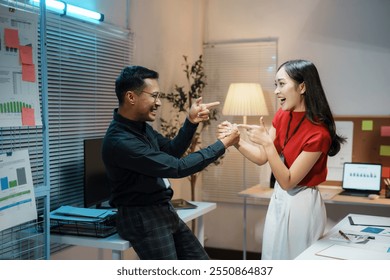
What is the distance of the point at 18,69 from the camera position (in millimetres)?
1976

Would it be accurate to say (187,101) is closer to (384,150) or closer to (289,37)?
(289,37)

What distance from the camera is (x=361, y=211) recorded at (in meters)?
3.99

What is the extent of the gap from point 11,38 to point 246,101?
2.26m

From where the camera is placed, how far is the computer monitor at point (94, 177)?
271 centimetres

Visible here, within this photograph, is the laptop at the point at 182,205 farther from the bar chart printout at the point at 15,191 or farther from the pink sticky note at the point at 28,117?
the pink sticky note at the point at 28,117

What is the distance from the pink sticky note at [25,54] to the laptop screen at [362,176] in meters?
2.74

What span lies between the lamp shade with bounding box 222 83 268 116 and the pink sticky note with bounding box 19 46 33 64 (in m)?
2.11

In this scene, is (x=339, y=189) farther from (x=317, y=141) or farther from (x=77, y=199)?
(x=77, y=199)

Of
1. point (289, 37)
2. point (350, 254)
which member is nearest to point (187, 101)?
point (289, 37)

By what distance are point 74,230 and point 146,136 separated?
0.63 metres

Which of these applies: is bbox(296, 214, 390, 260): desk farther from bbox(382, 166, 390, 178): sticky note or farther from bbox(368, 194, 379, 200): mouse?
bbox(382, 166, 390, 178): sticky note

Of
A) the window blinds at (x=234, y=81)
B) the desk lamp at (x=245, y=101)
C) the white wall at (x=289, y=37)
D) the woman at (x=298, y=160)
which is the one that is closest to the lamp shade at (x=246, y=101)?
the desk lamp at (x=245, y=101)
